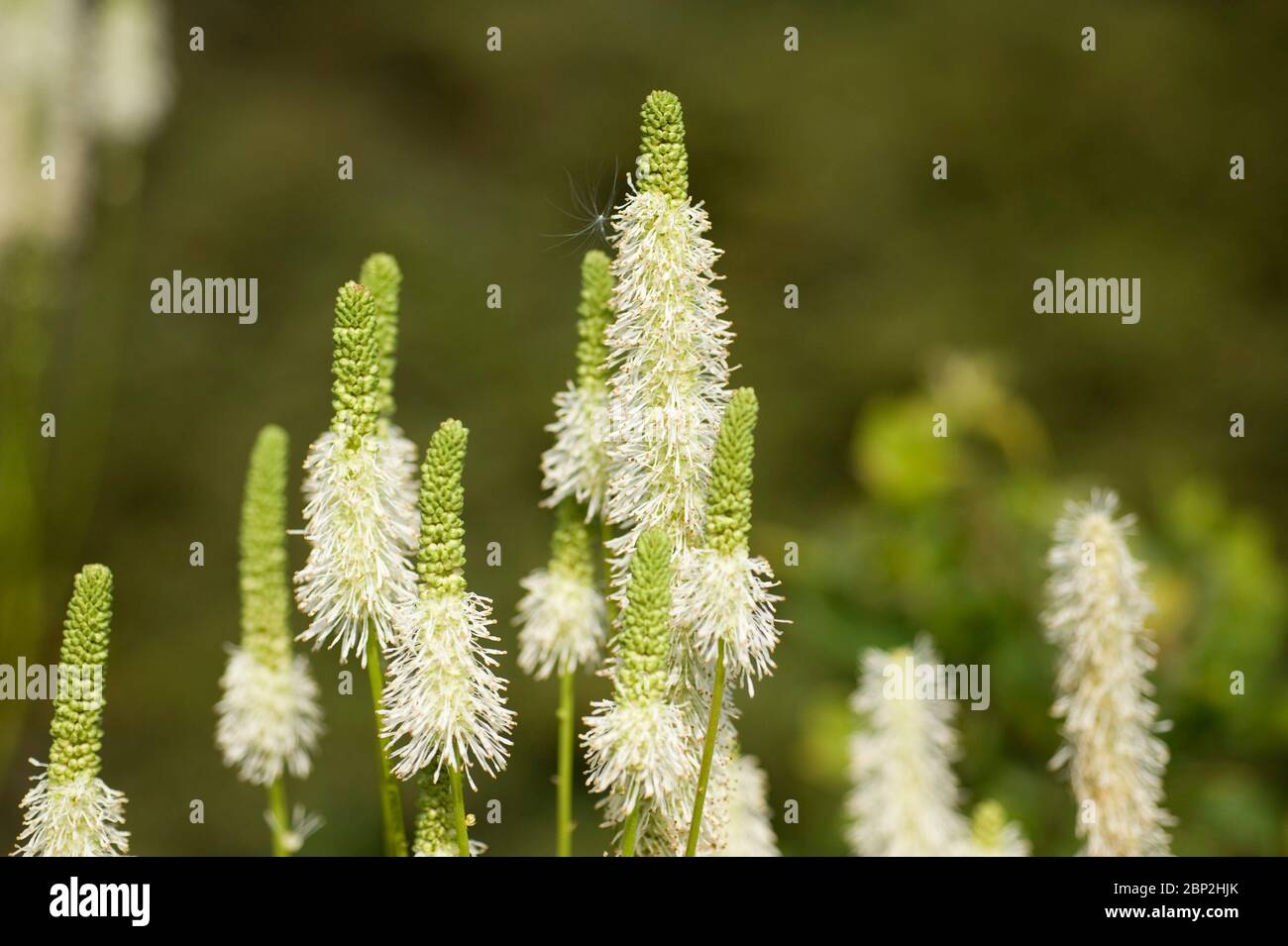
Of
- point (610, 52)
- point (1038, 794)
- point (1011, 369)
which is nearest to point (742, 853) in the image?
point (1038, 794)

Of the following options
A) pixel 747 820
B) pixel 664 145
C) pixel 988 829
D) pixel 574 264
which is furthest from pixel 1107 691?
pixel 574 264

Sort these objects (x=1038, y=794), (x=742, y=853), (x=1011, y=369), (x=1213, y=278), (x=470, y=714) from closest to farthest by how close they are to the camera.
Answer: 1. (x=470, y=714)
2. (x=742, y=853)
3. (x=1038, y=794)
4. (x=1011, y=369)
5. (x=1213, y=278)

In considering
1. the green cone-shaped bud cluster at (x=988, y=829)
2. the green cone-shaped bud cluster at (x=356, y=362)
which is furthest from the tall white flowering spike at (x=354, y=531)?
the green cone-shaped bud cluster at (x=988, y=829)

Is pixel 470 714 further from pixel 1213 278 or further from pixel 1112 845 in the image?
pixel 1213 278

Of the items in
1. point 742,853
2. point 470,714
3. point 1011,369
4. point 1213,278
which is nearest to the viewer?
point 470,714

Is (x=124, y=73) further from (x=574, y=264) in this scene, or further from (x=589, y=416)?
(x=589, y=416)
